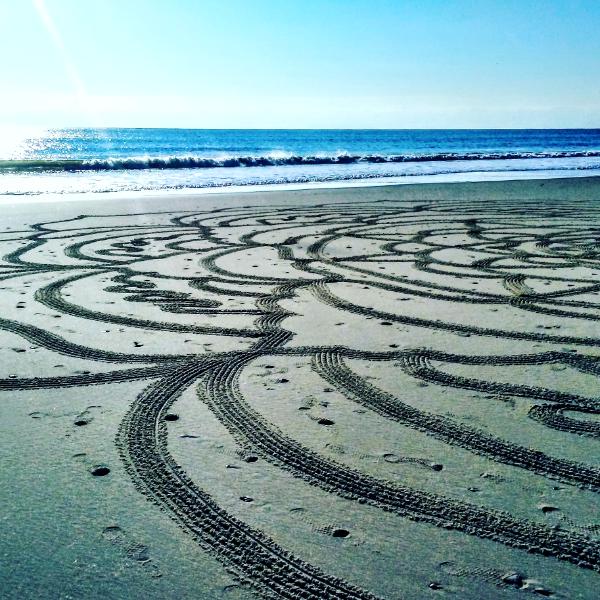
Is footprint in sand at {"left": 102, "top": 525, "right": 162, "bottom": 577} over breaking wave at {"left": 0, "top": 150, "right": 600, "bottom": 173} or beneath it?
beneath

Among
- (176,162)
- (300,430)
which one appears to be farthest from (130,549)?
(176,162)

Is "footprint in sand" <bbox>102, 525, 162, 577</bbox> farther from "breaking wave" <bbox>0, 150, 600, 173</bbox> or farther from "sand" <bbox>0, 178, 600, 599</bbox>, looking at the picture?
"breaking wave" <bbox>0, 150, 600, 173</bbox>

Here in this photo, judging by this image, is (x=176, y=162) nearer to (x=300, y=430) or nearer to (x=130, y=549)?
(x=300, y=430)

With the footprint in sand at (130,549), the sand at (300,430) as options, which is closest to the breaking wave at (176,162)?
the sand at (300,430)

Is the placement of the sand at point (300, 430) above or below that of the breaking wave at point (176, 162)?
below

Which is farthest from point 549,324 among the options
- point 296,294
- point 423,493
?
point 423,493

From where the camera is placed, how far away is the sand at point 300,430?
7.29 ft

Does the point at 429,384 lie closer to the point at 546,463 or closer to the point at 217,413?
the point at 546,463

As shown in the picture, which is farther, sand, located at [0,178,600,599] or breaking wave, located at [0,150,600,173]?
breaking wave, located at [0,150,600,173]

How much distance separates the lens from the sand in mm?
2221

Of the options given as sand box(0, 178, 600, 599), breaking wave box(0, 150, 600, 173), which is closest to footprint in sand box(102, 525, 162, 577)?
sand box(0, 178, 600, 599)

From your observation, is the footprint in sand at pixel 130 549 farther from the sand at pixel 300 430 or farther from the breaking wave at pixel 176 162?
the breaking wave at pixel 176 162

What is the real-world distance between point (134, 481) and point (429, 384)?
188cm

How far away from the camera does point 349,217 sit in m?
12.1
